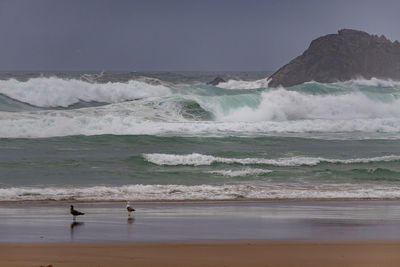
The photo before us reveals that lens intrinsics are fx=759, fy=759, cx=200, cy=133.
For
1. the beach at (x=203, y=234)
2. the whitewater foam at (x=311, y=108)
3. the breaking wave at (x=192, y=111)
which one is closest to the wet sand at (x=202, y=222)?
the beach at (x=203, y=234)

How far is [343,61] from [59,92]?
1044 inches

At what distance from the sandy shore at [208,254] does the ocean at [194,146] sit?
4837 mm

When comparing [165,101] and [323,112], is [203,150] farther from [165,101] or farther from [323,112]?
[323,112]

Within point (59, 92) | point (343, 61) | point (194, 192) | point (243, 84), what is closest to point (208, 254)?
point (194, 192)

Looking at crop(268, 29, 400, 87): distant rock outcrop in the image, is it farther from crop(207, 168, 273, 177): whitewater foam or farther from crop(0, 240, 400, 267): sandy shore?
crop(0, 240, 400, 267): sandy shore

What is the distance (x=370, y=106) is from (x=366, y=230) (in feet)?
108

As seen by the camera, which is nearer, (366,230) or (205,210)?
(366,230)

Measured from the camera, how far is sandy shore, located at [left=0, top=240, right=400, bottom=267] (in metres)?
8.63

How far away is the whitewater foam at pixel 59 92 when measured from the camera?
39062mm

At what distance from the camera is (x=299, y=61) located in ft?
199

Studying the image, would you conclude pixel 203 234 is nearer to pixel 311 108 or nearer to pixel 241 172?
pixel 241 172

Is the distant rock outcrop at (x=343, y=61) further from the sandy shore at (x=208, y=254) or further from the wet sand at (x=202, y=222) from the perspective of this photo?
the sandy shore at (x=208, y=254)

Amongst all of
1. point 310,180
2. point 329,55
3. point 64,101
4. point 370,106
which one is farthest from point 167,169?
point 329,55

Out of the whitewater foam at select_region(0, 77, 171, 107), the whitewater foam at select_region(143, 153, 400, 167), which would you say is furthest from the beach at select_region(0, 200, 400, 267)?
the whitewater foam at select_region(0, 77, 171, 107)
